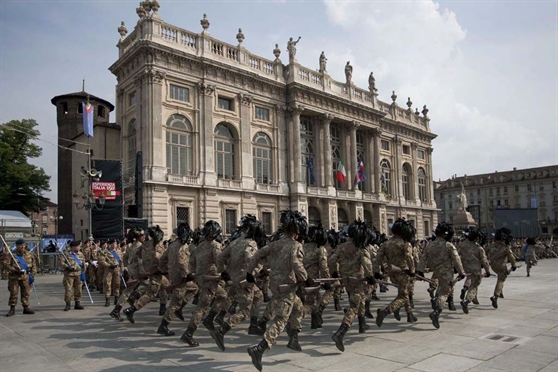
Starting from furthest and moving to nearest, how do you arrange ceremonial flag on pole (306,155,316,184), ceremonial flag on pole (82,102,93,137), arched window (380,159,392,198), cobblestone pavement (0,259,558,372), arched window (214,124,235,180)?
arched window (380,159,392,198) → ceremonial flag on pole (306,155,316,184) → arched window (214,124,235,180) → ceremonial flag on pole (82,102,93,137) → cobblestone pavement (0,259,558,372)

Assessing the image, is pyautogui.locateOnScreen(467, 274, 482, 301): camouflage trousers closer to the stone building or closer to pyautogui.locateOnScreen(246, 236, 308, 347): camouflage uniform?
pyautogui.locateOnScreen(246, 236, 308, 347): camouflage uniform

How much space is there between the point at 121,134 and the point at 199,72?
6.55 m

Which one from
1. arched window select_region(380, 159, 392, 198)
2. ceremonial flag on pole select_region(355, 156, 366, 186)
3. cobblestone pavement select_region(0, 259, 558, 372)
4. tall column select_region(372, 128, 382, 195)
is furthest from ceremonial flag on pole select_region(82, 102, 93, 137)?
arched window select_region(380, 159, 392, 198)

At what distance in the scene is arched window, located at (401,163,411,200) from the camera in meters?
49.5

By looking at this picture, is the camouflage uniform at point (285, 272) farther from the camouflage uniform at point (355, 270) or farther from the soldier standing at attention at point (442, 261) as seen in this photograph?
the soldier standing at attention at point (442, 261)

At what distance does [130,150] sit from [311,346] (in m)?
24.8

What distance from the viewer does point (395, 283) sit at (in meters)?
9.70

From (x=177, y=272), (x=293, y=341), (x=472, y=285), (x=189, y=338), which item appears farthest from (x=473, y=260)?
(x=189, y=338)

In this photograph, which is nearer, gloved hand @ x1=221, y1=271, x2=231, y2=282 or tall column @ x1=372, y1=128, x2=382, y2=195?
gloved hand @ x1=221, y1=271, x2=231, y2=282

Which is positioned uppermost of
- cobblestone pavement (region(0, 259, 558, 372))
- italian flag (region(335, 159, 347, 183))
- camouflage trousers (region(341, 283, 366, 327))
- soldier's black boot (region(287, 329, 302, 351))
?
italian flag (region(335, 159, 347, 183))

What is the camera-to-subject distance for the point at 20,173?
134ft

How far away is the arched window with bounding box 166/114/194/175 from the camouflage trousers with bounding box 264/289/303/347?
72.3 ft

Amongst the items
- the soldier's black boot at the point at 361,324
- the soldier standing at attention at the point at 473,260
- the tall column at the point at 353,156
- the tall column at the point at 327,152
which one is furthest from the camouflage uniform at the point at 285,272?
the tall column at the point at 353,156

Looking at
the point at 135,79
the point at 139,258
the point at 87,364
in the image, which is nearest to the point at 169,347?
the point at 87,364
